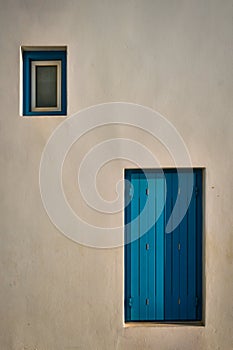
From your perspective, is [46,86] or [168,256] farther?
[46,86]

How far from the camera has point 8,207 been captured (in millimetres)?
4238

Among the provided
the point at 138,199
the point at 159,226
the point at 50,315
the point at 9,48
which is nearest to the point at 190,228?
the point at 159,226

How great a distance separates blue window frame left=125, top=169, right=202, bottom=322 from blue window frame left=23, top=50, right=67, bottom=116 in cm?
105

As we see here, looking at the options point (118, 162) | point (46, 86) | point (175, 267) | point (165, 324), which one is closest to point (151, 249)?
point (175, 267)

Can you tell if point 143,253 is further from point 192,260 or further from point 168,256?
point 192,260

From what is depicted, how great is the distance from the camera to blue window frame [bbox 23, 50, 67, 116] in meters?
4.38

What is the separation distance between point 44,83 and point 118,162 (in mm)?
1140

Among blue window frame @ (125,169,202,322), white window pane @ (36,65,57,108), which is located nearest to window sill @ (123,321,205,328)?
blue window frame @ (125,169,202,322)

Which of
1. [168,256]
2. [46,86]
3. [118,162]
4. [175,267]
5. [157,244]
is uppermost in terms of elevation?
[46,86]

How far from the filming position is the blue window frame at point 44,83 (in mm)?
4375

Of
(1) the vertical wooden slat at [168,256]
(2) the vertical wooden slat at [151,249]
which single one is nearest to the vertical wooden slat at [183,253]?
(1) the vertical wooden slat at [168,256]

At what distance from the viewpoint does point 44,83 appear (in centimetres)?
443

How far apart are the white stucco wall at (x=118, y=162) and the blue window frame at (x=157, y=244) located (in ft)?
0.48

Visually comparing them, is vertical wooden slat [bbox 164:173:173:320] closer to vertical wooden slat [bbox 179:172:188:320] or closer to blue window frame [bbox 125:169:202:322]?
blue window frame [bbox 125:169:202:322]
